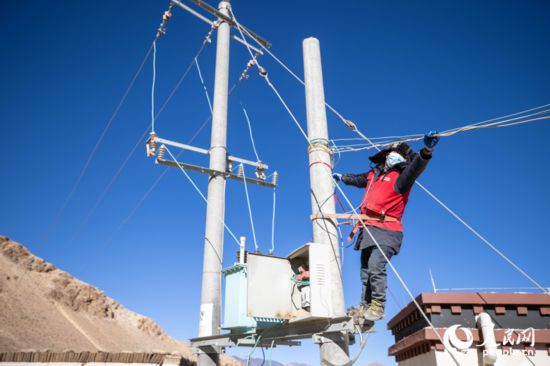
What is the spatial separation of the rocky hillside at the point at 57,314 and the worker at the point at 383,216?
2979cm

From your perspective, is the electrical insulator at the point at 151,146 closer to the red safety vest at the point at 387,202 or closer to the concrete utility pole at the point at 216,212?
the concrete utility pole at the point at 216,212

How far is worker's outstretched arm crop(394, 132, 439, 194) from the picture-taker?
429 centimetres

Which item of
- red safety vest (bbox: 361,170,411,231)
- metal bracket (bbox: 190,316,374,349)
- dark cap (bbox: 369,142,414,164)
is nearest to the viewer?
metal bracket (bbox: 190,316,374,349)

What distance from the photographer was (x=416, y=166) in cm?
452

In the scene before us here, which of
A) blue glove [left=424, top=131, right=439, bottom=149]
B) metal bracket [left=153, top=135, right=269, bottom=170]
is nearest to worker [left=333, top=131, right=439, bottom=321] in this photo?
blue glove [left=424, top=131, right=439, bottom=149]

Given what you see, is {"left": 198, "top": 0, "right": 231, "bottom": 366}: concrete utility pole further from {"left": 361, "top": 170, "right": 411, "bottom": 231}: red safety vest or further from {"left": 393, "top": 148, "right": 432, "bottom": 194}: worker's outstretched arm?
{"left": 393, "top": 148, "right": 432, "bottom": 194}: worker's outstretched arm

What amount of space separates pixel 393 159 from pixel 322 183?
1109mm

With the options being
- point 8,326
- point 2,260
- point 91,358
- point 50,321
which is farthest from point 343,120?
point 2,260

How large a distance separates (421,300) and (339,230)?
4.40m

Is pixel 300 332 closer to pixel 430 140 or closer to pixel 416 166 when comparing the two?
pixel 416 166

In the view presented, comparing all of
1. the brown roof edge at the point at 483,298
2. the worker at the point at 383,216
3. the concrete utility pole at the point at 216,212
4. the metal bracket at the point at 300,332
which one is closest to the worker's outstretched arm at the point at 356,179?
the worker at the point at 383,216

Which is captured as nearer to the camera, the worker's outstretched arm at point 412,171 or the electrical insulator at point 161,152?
the worker's outstretched arm at point 412,171

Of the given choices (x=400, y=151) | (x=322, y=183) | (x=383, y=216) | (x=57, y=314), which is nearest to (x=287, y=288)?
(x=322, y=183)

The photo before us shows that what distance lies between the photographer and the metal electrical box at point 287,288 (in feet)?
14.2
